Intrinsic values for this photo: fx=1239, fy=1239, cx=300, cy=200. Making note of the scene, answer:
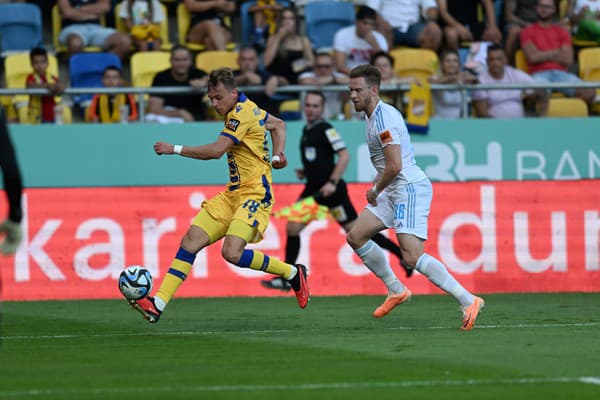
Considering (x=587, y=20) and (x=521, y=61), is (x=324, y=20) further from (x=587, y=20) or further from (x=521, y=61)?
(x=587, y=20)

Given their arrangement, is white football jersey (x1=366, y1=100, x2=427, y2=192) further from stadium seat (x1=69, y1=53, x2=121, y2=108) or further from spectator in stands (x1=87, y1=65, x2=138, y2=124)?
stadium seat (x1=69, y1=53, x2=121, y2=108)

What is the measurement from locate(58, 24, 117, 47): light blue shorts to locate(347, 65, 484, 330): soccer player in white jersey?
322 inches

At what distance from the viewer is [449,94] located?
1716 cm

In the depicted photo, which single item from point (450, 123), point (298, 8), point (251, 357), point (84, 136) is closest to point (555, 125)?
point (450, 123)

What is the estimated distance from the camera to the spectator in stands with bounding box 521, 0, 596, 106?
18344 millimetres

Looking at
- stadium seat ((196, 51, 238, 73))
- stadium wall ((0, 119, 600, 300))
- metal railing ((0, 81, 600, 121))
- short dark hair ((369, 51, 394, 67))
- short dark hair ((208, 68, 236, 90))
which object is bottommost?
stadium wall ((0, 119, 600, 300))

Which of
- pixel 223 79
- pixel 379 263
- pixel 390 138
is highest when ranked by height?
pixel 223 79

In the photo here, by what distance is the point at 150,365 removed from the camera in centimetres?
828

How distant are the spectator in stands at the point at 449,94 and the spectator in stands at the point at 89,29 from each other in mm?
4572

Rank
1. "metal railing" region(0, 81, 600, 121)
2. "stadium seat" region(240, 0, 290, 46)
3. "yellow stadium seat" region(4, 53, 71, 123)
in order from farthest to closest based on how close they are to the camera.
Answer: "stadium seat" region(240, 0, 290, 46), "yellow stadium seat" region(4, 53, 71, 123), "metal railing" region(0, 81, 600, 121)

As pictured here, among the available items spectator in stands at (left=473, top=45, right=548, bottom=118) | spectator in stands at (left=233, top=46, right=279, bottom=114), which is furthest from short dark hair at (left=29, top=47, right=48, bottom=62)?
spectator in stands at (left=473, top=45, right=548, bottom=118)

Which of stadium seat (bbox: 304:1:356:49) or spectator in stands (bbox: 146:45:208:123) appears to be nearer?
spectator in stands (bbox: 146:45:208:123)

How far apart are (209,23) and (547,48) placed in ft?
16.6

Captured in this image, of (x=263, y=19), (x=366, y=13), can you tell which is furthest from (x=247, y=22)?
(x=366, y=13)
